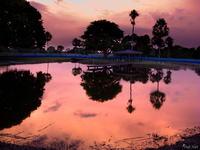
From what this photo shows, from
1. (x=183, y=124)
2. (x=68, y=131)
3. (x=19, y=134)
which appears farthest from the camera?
(x=183, y=124)

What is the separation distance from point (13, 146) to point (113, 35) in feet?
188

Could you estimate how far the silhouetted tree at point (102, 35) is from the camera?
57.3 metres

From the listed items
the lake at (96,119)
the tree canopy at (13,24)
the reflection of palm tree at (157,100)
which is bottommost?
the lake at (96,119)

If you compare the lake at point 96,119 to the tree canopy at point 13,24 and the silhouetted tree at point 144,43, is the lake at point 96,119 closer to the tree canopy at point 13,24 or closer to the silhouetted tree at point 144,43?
the tree canopy at point 13,24

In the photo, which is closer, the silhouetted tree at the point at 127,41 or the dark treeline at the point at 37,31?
the dark treeline at the point at 37,31

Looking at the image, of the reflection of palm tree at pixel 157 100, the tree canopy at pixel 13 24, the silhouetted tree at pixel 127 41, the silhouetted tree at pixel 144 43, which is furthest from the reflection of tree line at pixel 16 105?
the silhouetted tree at pixel 127 41

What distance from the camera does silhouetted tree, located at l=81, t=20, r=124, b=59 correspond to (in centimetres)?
5728

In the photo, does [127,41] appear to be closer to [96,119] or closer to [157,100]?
[157,100]

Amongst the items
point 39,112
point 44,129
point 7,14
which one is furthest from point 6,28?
point 44,129

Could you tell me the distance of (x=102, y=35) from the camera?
58000 mm

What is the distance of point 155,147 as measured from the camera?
575cm

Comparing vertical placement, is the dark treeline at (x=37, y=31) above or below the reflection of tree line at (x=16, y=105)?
above

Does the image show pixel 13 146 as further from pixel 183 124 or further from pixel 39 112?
pixel 183 124

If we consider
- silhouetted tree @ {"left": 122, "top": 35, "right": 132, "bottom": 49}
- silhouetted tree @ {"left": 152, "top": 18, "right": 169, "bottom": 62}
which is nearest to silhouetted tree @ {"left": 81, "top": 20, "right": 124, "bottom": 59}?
silhouetted tree @ {"left": 152, "top": 18, "right": 169, "bottom": 62}
